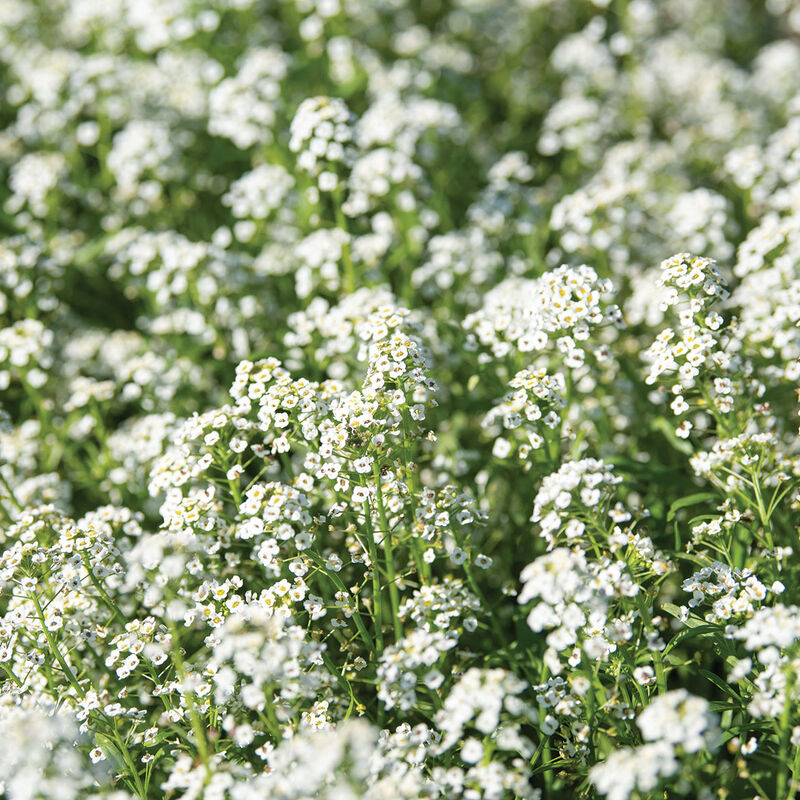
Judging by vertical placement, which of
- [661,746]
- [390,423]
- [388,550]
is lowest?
[388,550]

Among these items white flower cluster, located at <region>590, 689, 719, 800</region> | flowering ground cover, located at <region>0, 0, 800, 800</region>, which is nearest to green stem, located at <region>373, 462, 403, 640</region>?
flowering ground cover, located at <region>0, 0, 800, 800</region>

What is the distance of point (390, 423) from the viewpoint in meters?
5.23

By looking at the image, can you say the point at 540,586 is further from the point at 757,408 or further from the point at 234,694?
the point at 757,408

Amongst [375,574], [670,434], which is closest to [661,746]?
[375,574]

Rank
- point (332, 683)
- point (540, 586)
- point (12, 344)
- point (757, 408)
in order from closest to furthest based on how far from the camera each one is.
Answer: point (540, 586) < point (332, 683) < point (757, 408) < point (12, 344)

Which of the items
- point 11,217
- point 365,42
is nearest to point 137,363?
point 11,217

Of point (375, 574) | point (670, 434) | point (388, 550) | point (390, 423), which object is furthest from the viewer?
point (670, 434)

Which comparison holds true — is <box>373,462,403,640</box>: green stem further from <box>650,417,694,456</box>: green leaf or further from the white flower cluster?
<box>650,417,694,456</box>: green leaf

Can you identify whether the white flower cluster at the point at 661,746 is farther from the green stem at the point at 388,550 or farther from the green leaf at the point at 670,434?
the green leaf at the point at 670,434

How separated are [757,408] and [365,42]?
30.8 feet

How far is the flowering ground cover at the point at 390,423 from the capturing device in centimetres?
438

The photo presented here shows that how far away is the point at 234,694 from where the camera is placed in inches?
189

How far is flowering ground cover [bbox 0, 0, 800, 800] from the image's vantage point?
4379 mm

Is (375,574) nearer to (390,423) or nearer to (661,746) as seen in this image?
(390,423)
